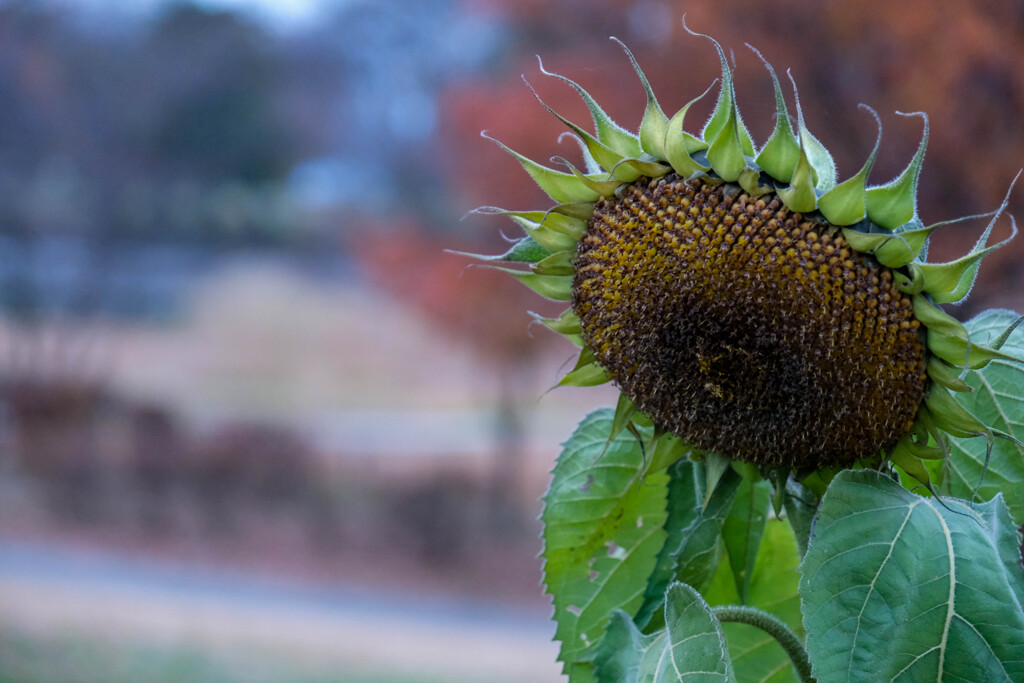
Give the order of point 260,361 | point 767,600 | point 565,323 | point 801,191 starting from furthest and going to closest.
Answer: point 260,361, point 767,600, point 565,323, point 801,191

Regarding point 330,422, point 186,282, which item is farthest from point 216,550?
point 186,282

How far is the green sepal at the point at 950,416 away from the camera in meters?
0.44

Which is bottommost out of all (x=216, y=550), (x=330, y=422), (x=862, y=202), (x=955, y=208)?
(x=862, y=202)

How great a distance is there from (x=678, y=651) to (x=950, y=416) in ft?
0.55

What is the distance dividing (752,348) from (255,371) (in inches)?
167

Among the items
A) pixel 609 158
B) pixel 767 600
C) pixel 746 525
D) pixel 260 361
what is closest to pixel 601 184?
pixel 609 158

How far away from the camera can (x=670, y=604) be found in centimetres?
49

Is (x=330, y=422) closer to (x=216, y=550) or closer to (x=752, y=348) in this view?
(x=216, y=550)

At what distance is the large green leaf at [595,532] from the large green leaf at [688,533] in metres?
0.03

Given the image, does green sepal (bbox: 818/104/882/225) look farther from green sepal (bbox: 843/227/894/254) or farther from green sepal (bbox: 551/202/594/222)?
green sepal (bbox: 551/202/594/222)

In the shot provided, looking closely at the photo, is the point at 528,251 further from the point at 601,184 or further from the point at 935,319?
the point at 935,319

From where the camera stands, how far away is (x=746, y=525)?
574 mm

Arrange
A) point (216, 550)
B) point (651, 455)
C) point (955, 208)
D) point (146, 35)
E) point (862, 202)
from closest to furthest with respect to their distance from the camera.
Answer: point (862, 202) < point (651, 455) < point (955, 208) < point (146, 35) < point (216, 550)

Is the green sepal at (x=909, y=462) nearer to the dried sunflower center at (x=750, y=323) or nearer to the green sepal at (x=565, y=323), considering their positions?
the dried sunflower center at (x=750, y=323)
